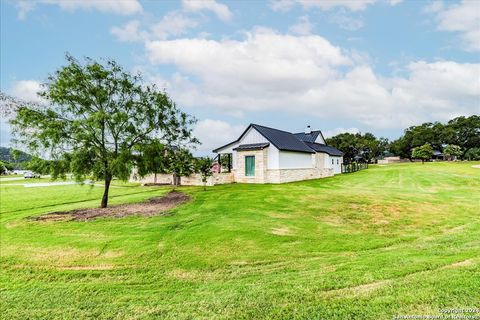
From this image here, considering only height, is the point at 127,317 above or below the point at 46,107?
below

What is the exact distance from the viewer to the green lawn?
164 inches

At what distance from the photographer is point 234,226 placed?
29.2ft

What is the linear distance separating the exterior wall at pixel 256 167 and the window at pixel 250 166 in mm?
303

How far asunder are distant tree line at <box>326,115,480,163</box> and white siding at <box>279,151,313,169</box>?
31.9 metres

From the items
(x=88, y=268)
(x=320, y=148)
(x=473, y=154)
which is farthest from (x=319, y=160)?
(x=473, y=154)

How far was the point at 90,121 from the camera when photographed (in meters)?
11.4

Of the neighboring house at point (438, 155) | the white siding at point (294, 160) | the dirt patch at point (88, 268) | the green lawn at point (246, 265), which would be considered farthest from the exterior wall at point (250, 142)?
the neighboring house at point (438, 155)

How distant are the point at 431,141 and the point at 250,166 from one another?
71.1 m

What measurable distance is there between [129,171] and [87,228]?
3.18 m

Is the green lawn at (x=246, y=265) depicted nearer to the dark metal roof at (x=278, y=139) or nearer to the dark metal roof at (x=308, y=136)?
the dark metal roof at (x=278, y=139)

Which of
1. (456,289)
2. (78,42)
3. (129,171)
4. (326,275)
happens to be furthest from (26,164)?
(456,289)

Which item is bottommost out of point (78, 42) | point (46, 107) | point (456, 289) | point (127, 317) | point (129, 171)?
point (127, 317)

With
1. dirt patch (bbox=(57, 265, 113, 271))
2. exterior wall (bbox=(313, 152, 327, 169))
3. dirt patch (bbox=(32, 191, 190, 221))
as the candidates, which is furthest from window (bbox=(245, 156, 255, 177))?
dirt patch (bbox=(57, 265, 113, 271))

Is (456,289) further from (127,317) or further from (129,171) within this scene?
(129,171)
